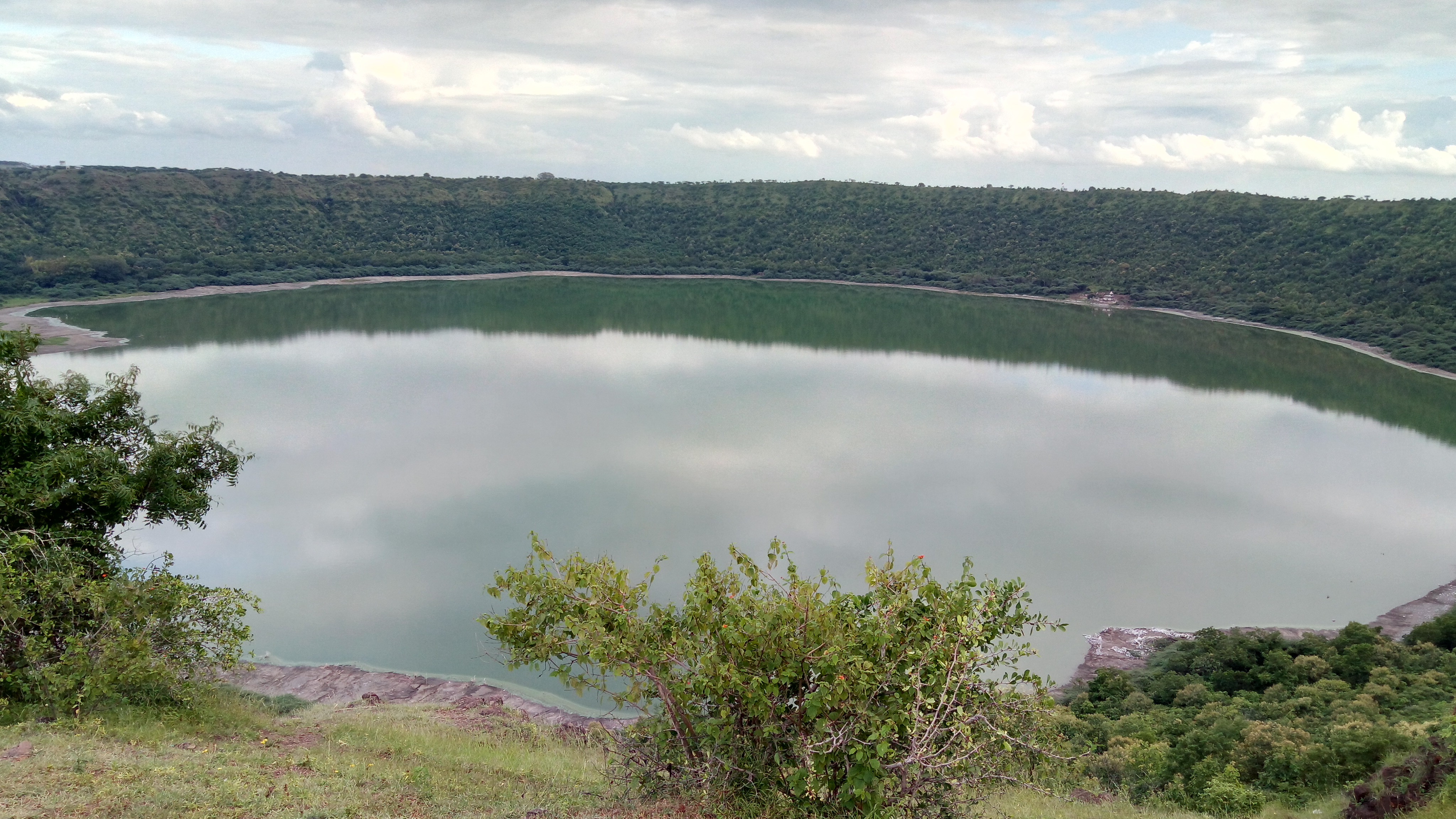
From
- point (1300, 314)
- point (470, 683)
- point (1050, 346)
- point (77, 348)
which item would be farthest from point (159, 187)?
point (1300, 314)

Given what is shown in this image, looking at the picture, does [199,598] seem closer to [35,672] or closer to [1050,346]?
[35,672]

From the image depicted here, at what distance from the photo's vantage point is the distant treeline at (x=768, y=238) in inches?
1757

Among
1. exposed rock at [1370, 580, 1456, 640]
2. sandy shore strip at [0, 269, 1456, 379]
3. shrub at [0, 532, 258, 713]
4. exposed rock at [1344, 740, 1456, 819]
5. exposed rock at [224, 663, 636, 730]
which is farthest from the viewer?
sandy shore strip at [0, 269, 1456, 379]

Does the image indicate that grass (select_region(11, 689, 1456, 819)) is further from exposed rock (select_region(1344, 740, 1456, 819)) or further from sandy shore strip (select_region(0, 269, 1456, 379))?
sandy shore strip (select_region(0, 269, 1456, 379))

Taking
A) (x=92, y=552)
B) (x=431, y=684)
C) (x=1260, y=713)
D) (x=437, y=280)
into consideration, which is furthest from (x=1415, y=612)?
(x=437, y=280)

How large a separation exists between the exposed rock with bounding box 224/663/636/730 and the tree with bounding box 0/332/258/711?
2135 mm

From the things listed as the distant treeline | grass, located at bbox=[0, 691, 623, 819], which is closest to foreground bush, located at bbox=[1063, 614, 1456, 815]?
grass, located at bbox=[0, 691, 623, 819]

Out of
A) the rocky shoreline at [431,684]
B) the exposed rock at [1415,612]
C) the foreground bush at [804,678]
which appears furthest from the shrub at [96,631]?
the exposed rock at [1415,612]

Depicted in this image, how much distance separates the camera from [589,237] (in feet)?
215

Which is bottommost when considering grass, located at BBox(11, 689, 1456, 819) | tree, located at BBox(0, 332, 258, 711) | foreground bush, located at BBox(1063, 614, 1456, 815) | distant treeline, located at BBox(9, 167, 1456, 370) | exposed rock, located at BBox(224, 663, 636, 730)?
exposed rock, located at BBox(224, 663, 636, 730)

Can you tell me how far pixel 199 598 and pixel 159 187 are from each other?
5938 cm

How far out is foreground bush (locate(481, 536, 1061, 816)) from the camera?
4859 mm

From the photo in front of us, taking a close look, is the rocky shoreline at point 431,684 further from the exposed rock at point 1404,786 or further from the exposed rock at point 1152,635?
the exposed rock at point 1404,786

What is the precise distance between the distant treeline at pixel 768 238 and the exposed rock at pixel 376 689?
122ft
